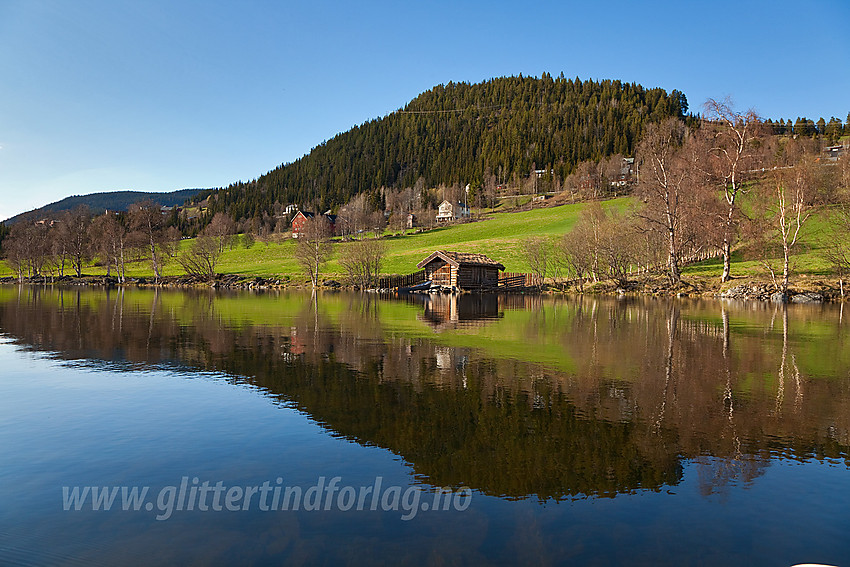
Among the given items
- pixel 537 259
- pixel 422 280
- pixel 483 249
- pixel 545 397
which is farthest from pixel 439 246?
pixel 545 397

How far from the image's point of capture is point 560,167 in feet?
582

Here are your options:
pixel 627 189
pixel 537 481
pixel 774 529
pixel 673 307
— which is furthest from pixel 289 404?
pixel 627 189

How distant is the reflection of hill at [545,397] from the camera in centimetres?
905

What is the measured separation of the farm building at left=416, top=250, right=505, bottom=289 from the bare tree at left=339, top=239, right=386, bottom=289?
739cm

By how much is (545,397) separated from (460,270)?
Answer: 57.7 meters

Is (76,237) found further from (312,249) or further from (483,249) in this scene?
(483,249)

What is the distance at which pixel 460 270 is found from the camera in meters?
70.9

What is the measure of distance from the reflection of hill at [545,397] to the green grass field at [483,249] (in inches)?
Result: 1671

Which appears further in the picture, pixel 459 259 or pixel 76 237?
pixel 76 237

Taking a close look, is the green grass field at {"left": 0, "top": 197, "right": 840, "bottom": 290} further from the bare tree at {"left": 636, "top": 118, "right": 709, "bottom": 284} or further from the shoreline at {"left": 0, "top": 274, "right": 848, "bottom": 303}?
the bare tree at {"left": 636, "top": 118, "right": 709, "bottom": 284}

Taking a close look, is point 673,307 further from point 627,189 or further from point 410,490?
point 627,189

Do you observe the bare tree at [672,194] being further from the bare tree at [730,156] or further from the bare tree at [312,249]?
the bare tree at [312,249]

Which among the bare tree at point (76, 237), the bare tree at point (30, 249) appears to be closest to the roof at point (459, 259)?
the bare tree at point (76, 237)

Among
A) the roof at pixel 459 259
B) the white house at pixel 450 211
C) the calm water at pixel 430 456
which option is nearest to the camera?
the calm water at pixel 430 456
